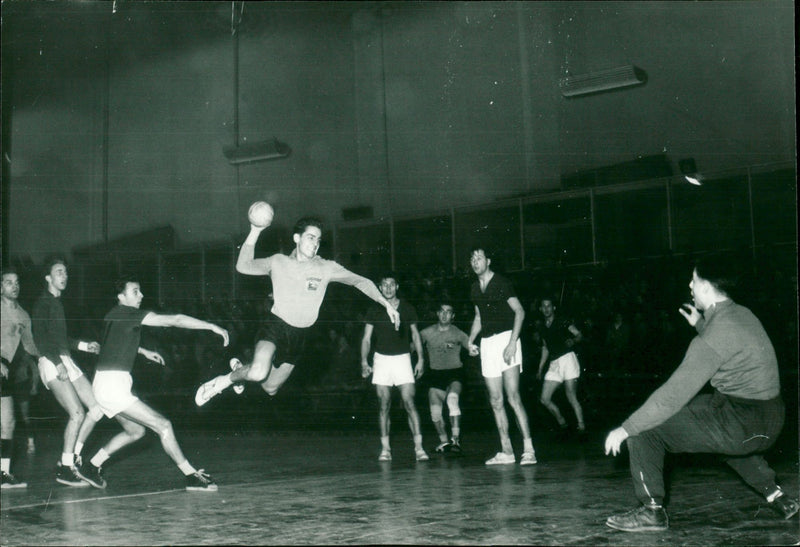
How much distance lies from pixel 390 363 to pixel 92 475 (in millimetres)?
2938

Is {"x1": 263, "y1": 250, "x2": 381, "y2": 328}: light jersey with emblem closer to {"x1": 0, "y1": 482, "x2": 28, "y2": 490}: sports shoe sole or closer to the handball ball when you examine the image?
the handball ball

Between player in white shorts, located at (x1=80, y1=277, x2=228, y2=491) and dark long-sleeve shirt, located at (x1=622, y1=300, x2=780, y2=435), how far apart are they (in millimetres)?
3117

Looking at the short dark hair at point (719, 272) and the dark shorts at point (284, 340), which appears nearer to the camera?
the short dark hair at point (719, 272)

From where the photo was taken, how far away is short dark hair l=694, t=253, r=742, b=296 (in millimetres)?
4152

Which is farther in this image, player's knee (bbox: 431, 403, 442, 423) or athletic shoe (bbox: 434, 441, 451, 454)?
player's knee (bbox: 431, 403, 442, 423)

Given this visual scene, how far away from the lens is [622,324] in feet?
38.3

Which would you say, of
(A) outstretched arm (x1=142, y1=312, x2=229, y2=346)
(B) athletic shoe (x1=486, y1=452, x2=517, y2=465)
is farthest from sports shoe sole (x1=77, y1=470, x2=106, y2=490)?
(B) athletic shoe (x1=486, y1=452, x2=517, y2=465)

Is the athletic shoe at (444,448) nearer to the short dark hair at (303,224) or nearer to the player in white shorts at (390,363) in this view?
the player in white shorts at (390,363)

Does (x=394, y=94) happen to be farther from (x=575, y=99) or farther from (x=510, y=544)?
(x=510, y=544)

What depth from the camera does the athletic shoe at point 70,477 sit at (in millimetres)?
6379

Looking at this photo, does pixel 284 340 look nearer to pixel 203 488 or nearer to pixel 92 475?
pixel 203 488

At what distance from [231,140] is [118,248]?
4.84 meters

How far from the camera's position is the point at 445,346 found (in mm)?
8859

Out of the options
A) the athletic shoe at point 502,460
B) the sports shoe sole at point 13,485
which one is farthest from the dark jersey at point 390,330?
the sports shoe sole at point 13,485
